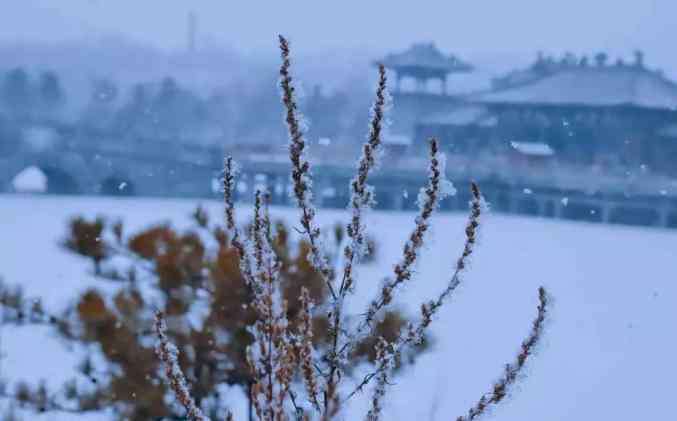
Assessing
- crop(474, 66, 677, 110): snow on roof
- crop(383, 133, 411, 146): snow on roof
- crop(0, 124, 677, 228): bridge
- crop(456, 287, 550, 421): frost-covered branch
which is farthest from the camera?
Result: crop(383, 133, 411, 146): snow on roof

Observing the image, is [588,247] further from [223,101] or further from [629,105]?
[223,101]

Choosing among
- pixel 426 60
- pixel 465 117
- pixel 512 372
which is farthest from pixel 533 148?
pixel 512 372

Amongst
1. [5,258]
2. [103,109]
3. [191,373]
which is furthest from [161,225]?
[103,109]

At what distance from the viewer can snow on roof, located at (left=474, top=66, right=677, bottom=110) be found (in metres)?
17.5

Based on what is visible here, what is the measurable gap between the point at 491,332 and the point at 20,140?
54.1 ft

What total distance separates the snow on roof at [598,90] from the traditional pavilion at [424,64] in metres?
2.14

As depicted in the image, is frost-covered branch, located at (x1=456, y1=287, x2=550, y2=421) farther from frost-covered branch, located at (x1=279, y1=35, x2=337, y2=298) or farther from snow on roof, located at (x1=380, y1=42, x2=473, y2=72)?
snow on roof, located at (x1=380, y1=42, x2=473, y2=72)

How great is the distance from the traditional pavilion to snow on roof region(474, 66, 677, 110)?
214 centimetres

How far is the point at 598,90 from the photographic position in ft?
60.4

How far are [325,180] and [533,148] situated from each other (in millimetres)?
5181

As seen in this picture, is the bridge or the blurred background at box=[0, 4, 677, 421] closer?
the blurred background at box=[0, 4, 677, 421]

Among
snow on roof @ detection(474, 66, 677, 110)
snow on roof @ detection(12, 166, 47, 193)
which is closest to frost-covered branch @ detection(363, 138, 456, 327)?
snow on roof @ detection(474, 66, 677, 110)

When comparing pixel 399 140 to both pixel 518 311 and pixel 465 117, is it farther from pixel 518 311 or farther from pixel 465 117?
pixel 518 311

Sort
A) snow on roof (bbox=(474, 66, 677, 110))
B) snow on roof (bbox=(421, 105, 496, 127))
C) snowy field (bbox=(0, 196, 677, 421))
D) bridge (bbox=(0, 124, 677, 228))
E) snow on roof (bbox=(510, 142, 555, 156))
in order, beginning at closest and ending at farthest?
snowy field (bbox=(0, 196, 677, 421)) → bridge (bbox=(0, 124, 677, 228)) → snow on roof (bbox=(474, 66, 677, 110)) → snow on roof (bbox=(510, 142, 555, 156)) → snow on roof (bbox=(421, 105, 496, 127))
